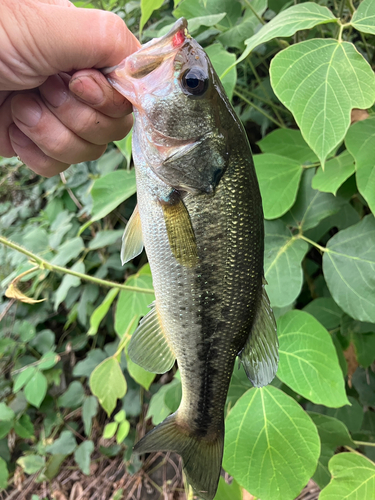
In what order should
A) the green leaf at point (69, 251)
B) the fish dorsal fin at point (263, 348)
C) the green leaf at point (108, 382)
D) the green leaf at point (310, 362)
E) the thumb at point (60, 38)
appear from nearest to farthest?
the thumb at point (60, 38) < the fish dorsal fin at point (263, 348) < the green leaf at point (310, 362) < the green leaf at point (108, 382) < the green leaf at point (69, 251)

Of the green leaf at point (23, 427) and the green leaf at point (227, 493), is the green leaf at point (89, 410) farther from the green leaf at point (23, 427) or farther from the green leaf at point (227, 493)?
the green leaf at point (227, 493)

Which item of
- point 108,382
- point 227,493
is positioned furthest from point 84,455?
point 227,493

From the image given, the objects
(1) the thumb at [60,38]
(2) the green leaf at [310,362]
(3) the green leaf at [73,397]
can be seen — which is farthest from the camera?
(3) the green leaf at [73,397]

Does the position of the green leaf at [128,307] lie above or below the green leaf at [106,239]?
above

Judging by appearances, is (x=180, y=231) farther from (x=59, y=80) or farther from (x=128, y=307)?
(x=128, y=307)

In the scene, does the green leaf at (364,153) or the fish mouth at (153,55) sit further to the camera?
the green leaf at (364,153)

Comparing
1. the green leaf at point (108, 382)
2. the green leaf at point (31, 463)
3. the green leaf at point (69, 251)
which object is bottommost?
the green leaf at point (31, 463)

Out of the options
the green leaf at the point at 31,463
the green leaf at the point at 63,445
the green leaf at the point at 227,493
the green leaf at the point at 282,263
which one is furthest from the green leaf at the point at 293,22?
the green leaf at the point at 31,463

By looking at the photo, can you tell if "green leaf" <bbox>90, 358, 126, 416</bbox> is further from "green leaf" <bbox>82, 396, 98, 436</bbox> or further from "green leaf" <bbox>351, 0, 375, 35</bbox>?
"green leaf" <bbox>351, 0, 375, 35</bbox>
